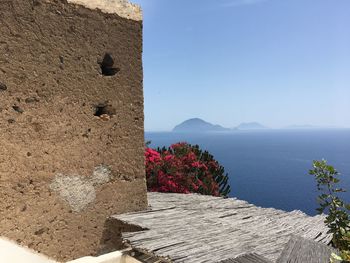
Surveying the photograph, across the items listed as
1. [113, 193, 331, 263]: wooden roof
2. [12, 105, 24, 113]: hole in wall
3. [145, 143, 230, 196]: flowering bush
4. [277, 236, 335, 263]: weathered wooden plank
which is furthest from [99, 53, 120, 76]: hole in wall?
[145, 143, 230, 196]: flowering bush

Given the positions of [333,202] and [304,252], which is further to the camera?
[333,202]

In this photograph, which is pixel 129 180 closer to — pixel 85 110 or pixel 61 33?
pixel 85 110

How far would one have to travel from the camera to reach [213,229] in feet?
15.8

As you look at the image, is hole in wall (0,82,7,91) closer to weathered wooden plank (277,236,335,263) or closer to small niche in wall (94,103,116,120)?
small niche in wall (94,103,116,120)

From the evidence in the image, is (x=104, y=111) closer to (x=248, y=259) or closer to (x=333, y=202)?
(x=248, y=259)

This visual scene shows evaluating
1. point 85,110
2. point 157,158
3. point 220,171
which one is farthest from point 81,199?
point 220,171

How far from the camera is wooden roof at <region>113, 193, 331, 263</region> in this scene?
403 centimetres

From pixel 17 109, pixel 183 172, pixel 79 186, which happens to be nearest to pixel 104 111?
pixel 79 186

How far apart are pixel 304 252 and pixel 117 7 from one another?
3903 millimetres

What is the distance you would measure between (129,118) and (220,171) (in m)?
8.86

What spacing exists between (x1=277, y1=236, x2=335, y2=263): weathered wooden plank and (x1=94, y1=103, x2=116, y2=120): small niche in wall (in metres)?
2.80

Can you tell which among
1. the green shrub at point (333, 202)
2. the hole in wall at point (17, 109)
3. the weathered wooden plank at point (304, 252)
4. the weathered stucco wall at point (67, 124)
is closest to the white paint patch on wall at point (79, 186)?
the weathered stucco wall at point (67, 124)

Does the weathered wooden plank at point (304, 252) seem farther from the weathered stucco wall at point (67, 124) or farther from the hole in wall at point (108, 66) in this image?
the hole in wall at point (108, 66)

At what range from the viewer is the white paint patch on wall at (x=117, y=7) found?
4.97 metres
